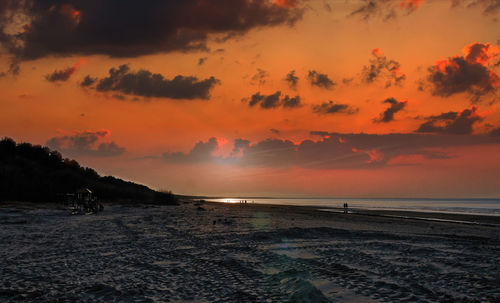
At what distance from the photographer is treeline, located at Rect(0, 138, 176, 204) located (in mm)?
39562

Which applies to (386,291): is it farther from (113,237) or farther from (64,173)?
(64,173)

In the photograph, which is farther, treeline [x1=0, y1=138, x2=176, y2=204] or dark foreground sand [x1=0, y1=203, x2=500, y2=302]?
treeline [x1=0, y1=138, x2=176, y2=204]

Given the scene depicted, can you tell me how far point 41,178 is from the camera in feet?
150

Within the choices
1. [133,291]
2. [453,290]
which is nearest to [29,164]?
[133,291]

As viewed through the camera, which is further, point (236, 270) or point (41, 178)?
point (41, 178)

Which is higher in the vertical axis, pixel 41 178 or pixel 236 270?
pixel 41 178

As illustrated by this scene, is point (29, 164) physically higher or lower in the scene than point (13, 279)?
higher

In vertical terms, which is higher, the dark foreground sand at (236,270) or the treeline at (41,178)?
the treeline at (41,178)

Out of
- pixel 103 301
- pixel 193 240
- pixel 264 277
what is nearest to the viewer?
pixel 103 301

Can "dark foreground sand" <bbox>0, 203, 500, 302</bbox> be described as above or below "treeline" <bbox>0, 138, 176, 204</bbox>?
below

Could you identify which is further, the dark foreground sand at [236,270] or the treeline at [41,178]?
the treeline at [41,178]

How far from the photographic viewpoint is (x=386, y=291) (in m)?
7.73

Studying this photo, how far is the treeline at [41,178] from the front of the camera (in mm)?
39562

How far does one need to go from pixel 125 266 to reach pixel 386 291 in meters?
6.76
